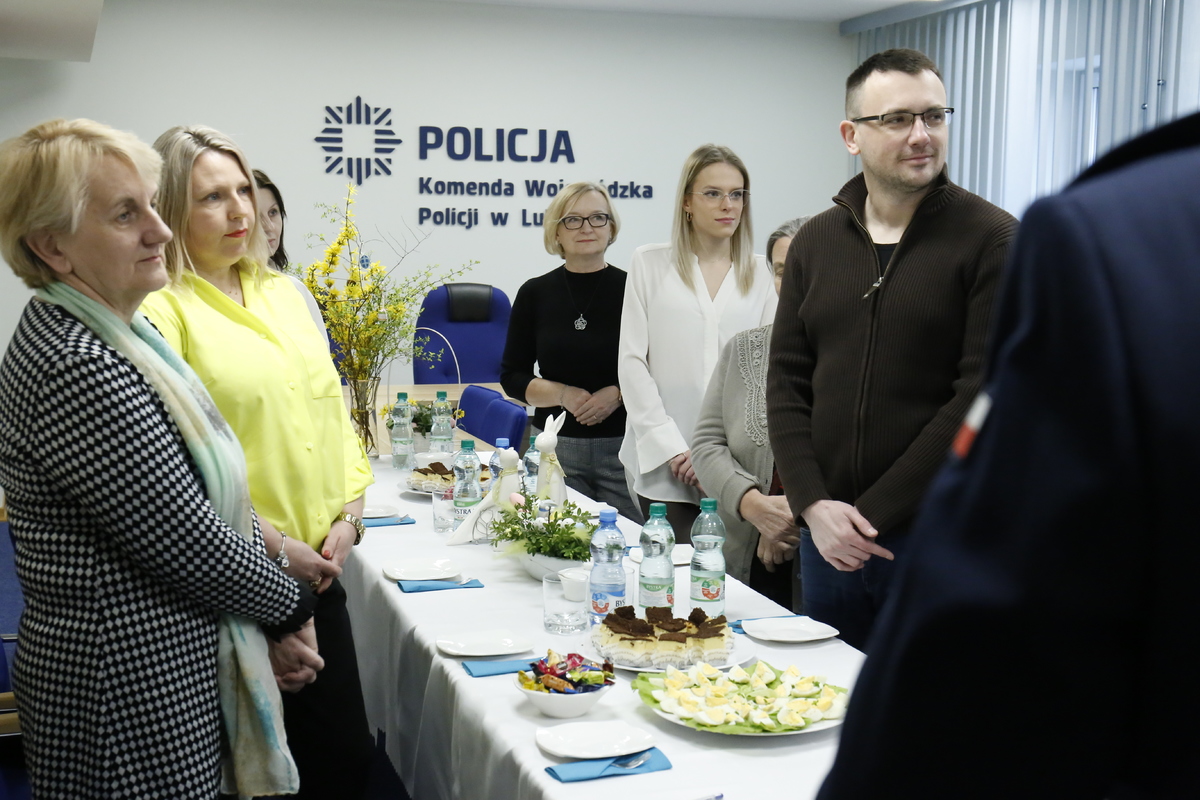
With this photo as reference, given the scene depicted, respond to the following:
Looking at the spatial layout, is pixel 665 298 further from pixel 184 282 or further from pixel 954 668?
pixel 954 668

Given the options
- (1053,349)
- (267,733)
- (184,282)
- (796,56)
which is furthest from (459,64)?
(1053,349)

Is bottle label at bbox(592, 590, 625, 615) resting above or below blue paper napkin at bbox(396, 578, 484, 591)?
above

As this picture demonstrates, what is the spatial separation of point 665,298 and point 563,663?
5.95 feet

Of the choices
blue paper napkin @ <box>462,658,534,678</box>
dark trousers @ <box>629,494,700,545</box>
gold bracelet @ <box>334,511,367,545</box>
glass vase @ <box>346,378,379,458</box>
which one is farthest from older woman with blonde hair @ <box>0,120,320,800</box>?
glass vase @ <box>346,378,379,458</box>

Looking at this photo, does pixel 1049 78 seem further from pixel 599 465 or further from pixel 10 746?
pixel 10 746

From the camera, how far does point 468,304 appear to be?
645 centimetres

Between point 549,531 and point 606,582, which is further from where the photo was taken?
point 549,531

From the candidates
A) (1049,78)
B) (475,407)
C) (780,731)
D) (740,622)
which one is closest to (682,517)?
(740,622)

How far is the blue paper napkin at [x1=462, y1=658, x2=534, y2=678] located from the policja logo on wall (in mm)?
6028

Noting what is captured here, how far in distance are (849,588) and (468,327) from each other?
458cm

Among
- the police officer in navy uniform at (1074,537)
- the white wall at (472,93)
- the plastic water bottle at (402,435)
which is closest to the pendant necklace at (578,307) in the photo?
the plastic water bottle at (402,435)

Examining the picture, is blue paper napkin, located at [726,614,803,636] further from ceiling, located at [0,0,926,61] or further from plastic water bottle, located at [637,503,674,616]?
ceiling, located at [0,0,926,61]

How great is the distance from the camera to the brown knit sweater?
6.40 ft

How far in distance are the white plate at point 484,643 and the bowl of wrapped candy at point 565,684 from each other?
19 cm
